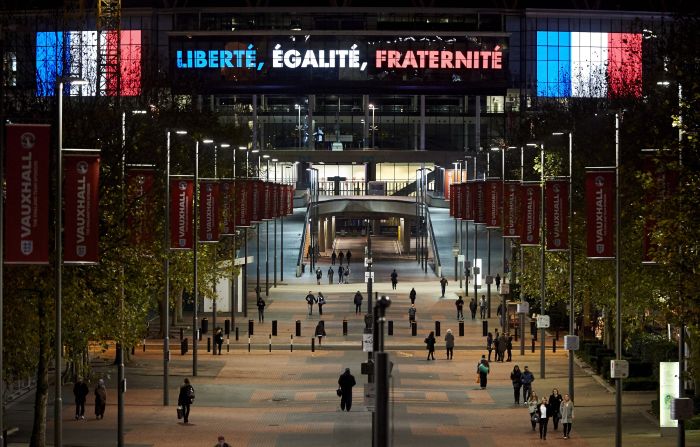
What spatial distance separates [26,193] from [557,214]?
27.1 metres

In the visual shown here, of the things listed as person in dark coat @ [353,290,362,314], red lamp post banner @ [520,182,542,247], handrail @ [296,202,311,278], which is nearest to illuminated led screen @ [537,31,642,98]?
handrail @ [296,202,311,278]

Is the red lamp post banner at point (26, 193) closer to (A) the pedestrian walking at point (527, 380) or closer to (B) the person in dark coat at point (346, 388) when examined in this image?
(B) the person in dark coat at point (346, 388)

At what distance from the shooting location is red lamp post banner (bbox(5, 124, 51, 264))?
3016 centimetres

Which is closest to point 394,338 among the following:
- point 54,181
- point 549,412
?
point 549,412

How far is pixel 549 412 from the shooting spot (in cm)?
4706

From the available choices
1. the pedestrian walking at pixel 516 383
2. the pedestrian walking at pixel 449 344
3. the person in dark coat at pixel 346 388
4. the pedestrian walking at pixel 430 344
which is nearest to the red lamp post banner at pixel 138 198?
the person in dark coat at pixel 346 388

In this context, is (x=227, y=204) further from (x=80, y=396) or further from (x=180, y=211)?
(x=80, y=396)

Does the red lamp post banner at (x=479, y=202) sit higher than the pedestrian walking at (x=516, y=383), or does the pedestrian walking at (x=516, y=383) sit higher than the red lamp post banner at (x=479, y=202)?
the red lamp post banner at (x=479, y=202)

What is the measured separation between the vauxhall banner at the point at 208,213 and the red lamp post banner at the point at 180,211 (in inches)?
201

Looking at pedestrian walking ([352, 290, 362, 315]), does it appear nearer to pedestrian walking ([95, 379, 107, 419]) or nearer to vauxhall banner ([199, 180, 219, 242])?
vauxhall banner ([199, 180, 219, 242])

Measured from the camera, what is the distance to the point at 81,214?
34750 millimetres

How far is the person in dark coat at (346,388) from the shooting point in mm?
51525

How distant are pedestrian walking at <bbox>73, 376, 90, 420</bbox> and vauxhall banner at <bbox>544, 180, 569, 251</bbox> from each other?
16.6 m

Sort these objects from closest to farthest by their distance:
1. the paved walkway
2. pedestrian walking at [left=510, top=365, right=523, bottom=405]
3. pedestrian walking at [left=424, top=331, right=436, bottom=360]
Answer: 1. the paved walkway
2. pedestrian walking at [left=510, top=365, right=523, bottom=405]
3. pedestrian walking at [left=424, top=331, right=436, bottom=360]
